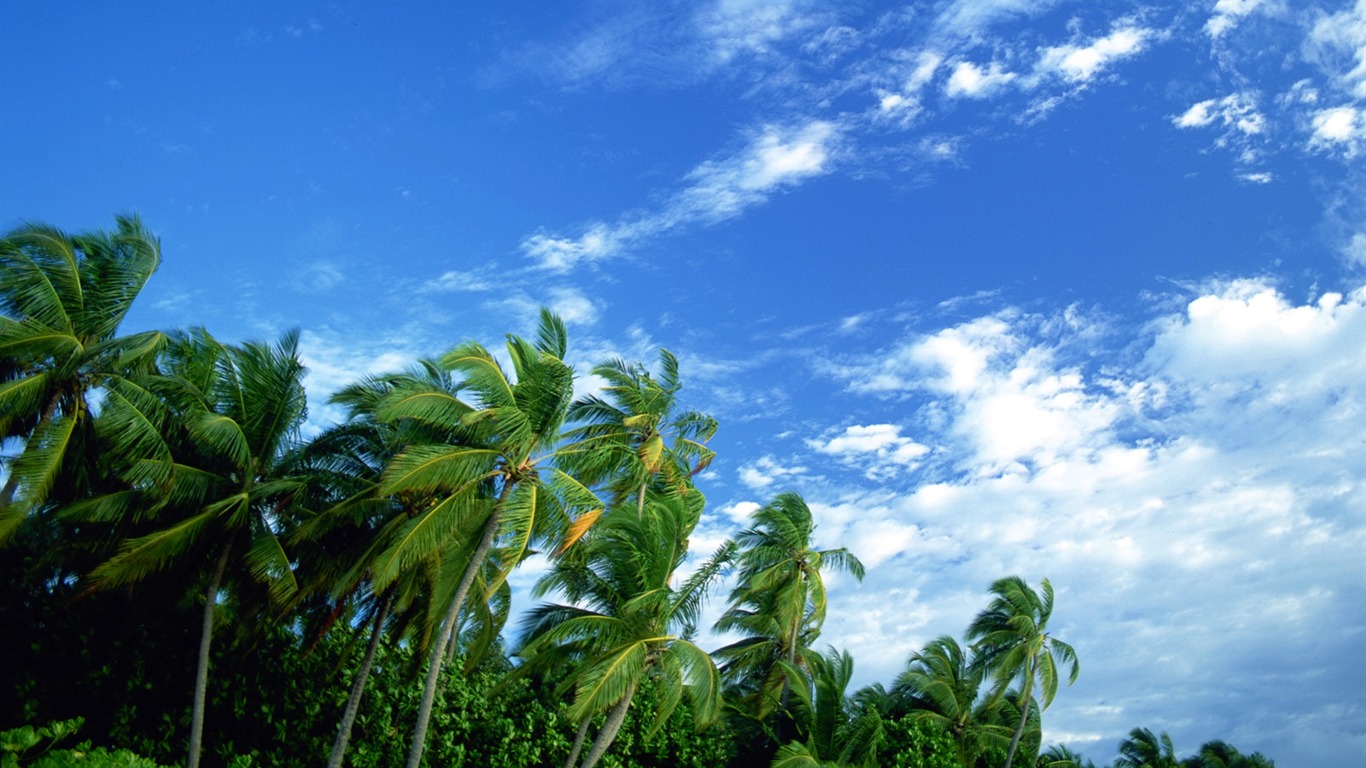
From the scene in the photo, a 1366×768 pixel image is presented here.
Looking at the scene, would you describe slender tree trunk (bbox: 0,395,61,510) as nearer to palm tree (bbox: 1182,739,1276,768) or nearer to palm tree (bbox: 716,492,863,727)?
palm tree (bbox: 716,492,863,727)

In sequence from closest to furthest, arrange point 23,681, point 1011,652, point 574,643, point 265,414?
1. point 23,681
2. point 265,414
3. point 574,643
4. point 1011,652

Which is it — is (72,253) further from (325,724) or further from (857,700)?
(857,700)

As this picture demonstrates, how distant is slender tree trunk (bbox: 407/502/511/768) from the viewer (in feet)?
61.3

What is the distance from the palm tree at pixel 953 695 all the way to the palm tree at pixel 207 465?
2509 centimetres

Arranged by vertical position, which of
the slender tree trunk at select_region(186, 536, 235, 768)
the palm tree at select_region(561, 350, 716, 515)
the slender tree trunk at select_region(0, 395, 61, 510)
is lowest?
the slender tree trunk at select_region(186, 536, 235, 768)

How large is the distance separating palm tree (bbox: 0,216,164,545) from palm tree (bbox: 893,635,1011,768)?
28130mm

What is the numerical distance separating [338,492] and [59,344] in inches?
221

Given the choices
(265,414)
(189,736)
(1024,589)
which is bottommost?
(189,736)

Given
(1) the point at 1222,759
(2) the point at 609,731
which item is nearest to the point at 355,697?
(2) the point at 609,731

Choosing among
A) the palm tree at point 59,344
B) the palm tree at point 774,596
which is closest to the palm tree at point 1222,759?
the palm tree at point 774,596

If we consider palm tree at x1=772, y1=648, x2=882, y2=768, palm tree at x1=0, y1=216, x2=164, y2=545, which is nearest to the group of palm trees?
palm tree at x1=0, y1=216, x2=164, y2=545

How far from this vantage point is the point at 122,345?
1939 centimetres

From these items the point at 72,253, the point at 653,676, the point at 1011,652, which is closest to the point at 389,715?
the point at 653,676

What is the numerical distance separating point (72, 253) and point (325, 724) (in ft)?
34.8
